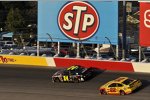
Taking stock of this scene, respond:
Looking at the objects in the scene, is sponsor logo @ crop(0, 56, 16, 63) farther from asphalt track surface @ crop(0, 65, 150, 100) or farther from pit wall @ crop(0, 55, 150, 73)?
asphalt track surface @ crop(0, 65, 150, 100)

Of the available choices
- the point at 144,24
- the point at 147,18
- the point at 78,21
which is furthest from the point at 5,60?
the point at 147,18

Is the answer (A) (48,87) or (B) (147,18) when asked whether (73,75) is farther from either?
(B) (147,18)

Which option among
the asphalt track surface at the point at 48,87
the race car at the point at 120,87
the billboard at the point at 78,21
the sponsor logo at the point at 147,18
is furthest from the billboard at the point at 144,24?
the race car at the point at 120,87

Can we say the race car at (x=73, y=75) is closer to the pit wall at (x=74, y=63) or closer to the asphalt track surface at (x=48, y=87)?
the asphalt track surface at (x=48, y=87)

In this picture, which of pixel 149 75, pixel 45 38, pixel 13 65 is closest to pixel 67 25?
pixel 45 38

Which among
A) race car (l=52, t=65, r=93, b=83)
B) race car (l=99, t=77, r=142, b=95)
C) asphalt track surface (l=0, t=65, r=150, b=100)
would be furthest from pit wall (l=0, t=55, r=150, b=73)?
race car (l=99, t=77, r=142, b=95)

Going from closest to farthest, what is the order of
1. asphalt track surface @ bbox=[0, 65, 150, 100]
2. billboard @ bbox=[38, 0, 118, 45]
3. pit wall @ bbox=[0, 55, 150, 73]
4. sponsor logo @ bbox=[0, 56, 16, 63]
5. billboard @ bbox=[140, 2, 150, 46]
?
asphalt track surface @ bbox=[0, 65, 150, 100]
pit wall @ bbox=[0, 55, 150, 73]
billboard @ bbox=[140, 2, 150, 46]
billboard @ bbox=[38, 0, 118, 45]
sponsor logo @ bbox=[0, 56, 16, 63]

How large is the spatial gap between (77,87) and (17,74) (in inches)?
294

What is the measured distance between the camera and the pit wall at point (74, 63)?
123 feet

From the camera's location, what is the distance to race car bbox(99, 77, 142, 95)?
30422mm

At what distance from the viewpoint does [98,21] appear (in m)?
40.3

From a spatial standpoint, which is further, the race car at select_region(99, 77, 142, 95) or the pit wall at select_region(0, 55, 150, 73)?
the pit wall at select_region(0, 55, 150, 73)

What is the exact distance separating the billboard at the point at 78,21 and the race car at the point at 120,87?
9203 millimetres

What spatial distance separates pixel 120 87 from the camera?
3058cm
